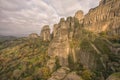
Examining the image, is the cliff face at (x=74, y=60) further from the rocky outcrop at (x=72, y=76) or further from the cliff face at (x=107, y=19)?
the cliff face at (x=107, y=19)

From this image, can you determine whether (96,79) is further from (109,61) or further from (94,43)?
(94,43)

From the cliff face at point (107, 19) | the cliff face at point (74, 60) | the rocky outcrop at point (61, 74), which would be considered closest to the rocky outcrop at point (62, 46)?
the cliff face at point (74, 60)

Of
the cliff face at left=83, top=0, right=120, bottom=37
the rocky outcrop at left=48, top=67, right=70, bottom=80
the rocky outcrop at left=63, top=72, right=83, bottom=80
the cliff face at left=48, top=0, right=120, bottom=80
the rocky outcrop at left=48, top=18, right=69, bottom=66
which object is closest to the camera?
the rocky outcrop at left=63, top=72, right=83, bottom=80

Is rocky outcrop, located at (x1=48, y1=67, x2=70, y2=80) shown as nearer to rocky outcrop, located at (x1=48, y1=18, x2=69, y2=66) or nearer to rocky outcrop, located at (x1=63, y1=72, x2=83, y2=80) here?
rocky outcrop, located at (x1=63, y1=72, x2=83, y2=80)

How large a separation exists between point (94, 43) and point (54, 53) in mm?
27081

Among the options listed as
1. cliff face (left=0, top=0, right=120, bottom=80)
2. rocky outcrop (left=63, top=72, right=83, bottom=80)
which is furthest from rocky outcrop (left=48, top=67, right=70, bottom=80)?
rocky outcrop (left=63, top=72, right=83, bottom=80)

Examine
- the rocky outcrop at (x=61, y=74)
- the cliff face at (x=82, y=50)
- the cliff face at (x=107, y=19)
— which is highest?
the cliff face at (x=107, y=19)

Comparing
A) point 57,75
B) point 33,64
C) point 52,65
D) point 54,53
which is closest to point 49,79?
point 57,75

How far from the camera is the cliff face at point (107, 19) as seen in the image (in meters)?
136

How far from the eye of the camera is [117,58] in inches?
3376

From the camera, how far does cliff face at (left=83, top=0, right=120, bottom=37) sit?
136 m

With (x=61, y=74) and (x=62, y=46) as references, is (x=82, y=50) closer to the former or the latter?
(x=62, y=46)

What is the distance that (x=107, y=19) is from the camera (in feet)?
504

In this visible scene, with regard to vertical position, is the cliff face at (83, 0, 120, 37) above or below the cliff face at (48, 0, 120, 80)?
above
